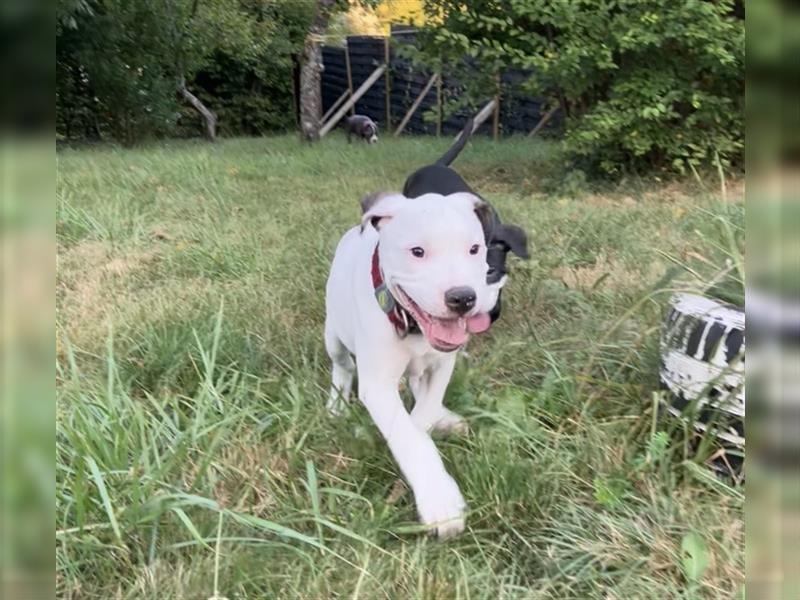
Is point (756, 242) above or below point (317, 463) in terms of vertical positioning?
above

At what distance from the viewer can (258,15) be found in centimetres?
1157

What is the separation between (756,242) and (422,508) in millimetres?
1057

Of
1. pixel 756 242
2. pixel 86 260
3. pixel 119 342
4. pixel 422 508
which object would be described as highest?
pixel 756 242

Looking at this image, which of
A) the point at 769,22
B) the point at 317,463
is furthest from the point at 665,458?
the point at 769,22

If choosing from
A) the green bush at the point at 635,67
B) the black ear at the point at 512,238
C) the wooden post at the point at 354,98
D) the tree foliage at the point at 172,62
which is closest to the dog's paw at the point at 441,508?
the black ear at the point at 512,238

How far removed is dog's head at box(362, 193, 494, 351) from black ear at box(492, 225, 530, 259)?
0.34 meters

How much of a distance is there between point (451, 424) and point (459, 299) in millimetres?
442

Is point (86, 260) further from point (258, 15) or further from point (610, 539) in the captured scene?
point (258, 15)

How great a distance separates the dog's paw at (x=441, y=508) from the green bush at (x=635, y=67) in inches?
163

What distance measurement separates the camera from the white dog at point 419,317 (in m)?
1.68

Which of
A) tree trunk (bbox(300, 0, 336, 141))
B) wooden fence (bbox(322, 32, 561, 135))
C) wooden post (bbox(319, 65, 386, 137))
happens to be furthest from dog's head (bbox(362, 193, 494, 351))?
wooden post (bbox(319, 65, 386, 137))

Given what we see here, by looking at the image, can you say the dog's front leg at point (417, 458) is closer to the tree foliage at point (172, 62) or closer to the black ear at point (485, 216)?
the black ear at point (485, 216)

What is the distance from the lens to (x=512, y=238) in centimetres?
223

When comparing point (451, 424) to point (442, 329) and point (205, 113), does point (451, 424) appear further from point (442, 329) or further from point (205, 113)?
point (205, 113)
